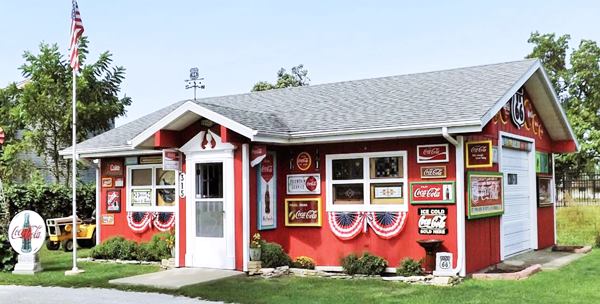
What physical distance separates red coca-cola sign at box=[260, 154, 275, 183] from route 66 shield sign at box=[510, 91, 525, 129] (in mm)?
5342

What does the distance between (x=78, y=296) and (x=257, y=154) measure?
4.20 m

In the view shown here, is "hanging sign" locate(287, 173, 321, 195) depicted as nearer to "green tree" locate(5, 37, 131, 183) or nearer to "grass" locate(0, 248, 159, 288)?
"grass" locate(0, 248, 159, 288)

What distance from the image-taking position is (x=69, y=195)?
71.2 feet

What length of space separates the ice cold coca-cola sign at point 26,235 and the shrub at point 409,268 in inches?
289

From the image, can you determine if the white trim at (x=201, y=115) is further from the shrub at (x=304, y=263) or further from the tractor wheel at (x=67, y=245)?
the tractor wheel at (x=67, y=245)

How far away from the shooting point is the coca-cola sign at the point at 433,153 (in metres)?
11.8

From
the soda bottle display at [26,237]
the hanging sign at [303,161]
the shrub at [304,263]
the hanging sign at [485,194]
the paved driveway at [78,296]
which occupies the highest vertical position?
the hanging sign at [303,161]

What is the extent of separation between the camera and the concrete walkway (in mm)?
13445

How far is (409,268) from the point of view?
11781 mm

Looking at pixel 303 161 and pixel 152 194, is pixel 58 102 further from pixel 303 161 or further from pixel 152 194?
pixel 303 161

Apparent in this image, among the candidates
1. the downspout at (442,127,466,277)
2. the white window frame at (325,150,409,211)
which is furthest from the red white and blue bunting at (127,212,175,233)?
the downspout at (442,127,466,277)

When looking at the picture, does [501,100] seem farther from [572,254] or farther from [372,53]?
[372,53]

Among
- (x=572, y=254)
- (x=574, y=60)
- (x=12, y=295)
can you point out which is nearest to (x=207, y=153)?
(x=12, y=295)

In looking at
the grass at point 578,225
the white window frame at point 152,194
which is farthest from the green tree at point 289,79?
the white window frame at point 152,194
